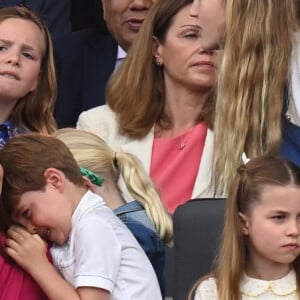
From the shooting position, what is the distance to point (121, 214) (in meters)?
3.41

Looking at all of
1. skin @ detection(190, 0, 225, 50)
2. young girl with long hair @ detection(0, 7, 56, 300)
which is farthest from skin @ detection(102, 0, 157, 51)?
skin @ detection(190, 0, 225, 50)

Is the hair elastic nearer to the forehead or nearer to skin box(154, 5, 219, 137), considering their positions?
skin box(154, 5, 219, 137)

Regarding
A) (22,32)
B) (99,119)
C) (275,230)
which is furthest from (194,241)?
(22,32)

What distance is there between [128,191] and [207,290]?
448 millimetres

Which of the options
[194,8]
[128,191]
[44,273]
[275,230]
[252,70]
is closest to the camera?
[44,273]

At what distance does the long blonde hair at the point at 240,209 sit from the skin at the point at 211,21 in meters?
→ 0.63

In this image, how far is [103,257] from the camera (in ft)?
9.99

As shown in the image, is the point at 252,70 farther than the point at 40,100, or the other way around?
the point at 40,100

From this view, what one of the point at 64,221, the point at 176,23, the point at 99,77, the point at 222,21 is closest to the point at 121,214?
the point at 64,221

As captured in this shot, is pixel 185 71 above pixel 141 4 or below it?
below

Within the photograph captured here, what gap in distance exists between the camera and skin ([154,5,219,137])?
420cm

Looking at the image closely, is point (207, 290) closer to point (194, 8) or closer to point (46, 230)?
point (46, 230)

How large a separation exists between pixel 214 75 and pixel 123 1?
Answer: 0.84 m

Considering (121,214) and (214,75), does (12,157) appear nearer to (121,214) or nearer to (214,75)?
(121,214)
